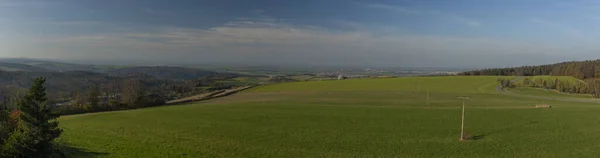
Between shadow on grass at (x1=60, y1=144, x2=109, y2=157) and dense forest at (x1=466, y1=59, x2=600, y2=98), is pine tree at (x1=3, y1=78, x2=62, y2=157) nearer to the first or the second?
shadow on grass at (x1=60, y1=144, x2=109, y2=157)

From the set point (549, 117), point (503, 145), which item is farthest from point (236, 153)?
point (549, 117)

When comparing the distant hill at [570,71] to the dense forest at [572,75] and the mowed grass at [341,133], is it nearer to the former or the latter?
the dense forest at [572,75]

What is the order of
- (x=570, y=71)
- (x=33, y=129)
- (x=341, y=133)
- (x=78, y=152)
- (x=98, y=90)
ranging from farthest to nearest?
(x=570, y=71)
(x=98, y=90)
(x=341, y=133)
(x=78, y=152)
(x=33, y=129)

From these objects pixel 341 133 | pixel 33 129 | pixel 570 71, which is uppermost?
pixel 570 71

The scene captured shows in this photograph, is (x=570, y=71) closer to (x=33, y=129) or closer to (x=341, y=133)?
(x=341, y=133)

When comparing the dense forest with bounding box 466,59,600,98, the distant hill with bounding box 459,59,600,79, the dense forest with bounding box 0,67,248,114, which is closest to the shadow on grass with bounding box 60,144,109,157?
the dense forest with bounding box 0,67,248,114

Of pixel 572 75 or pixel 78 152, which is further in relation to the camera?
pixel 572 75

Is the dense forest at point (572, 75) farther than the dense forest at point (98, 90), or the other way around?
the dense forest at point (572, 75)

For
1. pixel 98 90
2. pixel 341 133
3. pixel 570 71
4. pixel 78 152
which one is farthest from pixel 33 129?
pixel 570 71

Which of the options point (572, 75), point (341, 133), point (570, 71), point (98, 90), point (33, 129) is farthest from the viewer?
point (570, 71)

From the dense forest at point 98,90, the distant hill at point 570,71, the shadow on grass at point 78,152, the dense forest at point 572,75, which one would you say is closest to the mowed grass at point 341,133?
the shadow on grass at point 78,152
